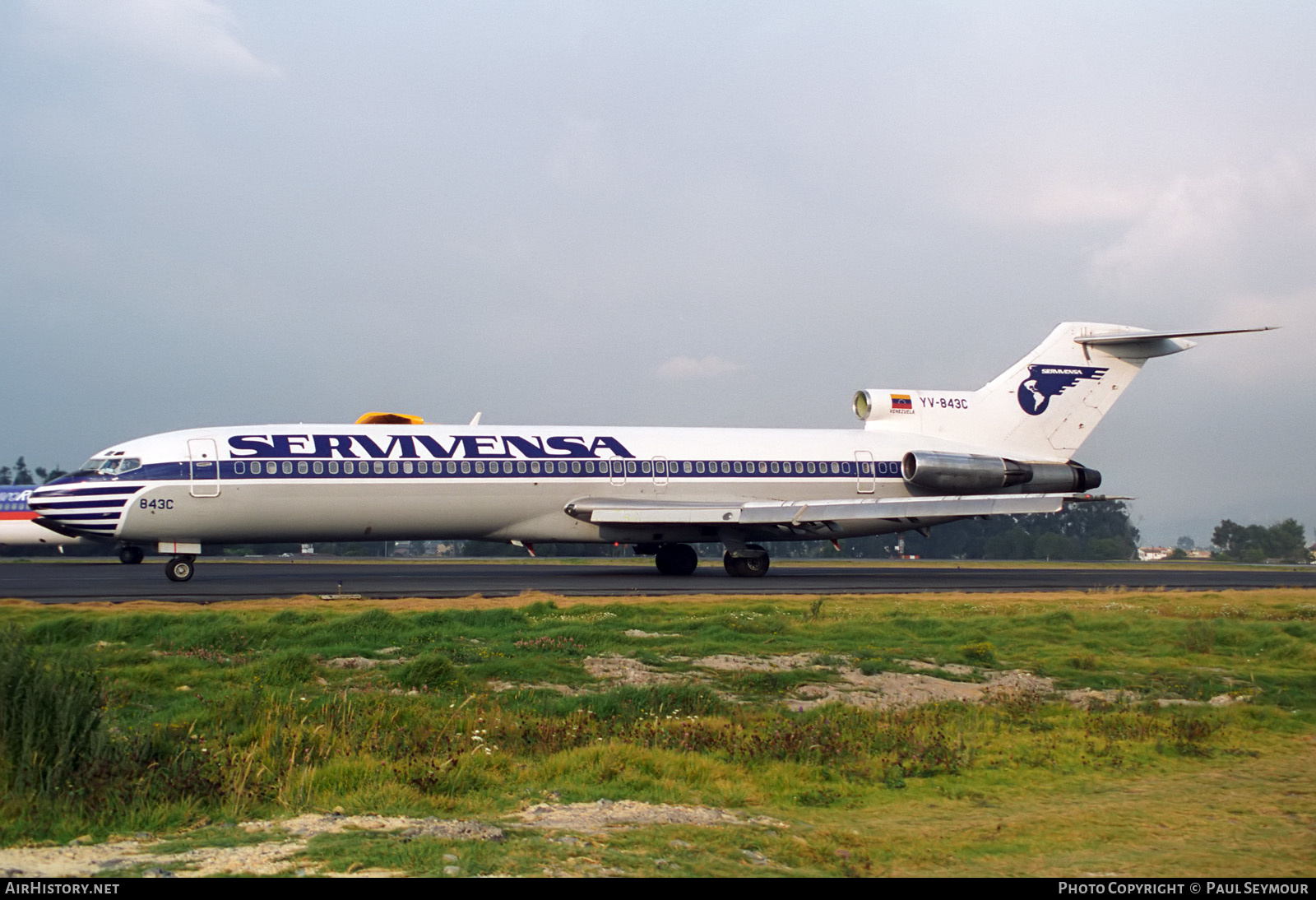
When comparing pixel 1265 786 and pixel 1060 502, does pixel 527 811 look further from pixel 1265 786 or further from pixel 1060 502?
pixel 1060 502

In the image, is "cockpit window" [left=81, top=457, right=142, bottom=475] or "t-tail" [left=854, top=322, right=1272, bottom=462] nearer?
"cockpit window" [left=81, top=457, right=142, bottom=475]

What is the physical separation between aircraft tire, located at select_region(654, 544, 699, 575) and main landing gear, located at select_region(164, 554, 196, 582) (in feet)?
44.0

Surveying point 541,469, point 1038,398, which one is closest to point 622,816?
point 541,469

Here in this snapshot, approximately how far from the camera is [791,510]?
104 feet

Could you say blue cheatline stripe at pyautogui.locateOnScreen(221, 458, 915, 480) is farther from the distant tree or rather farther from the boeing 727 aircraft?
the distant tree

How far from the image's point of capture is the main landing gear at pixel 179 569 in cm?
2781

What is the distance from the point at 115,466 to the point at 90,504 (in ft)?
3.66

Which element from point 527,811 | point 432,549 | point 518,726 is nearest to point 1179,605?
point 518,726

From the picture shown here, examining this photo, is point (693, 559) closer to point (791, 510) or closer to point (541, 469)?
point (791, 510)

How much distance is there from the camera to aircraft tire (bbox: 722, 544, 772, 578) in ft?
109

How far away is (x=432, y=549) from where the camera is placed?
185625mm

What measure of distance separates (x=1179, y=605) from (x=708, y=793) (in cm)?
1884

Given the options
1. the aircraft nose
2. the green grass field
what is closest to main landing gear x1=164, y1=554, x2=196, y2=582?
the aircraft nose

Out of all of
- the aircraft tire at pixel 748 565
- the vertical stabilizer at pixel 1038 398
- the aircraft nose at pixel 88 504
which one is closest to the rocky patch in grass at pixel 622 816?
the aircraft nose at pixel 88 504
